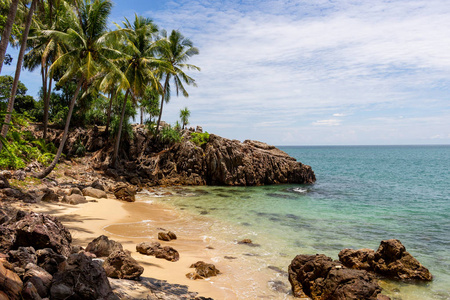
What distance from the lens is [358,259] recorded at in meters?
→ 9.75

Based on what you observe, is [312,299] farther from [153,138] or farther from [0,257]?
[153,138]

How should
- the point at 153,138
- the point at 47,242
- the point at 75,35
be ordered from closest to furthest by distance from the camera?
1. the point at 47,242
2. the point at 75,35
3. the point at 153,138

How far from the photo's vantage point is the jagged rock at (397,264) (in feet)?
29.8

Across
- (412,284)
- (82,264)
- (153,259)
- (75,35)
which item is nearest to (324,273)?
(412,284)

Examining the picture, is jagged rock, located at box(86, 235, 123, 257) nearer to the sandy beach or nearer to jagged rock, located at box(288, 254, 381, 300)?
the sandy beach

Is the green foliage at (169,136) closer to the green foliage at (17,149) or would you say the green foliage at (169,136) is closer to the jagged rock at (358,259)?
the green foliage at (17,149)

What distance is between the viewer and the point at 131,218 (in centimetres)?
1406

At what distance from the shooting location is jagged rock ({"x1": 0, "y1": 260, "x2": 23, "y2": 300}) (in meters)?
3.67

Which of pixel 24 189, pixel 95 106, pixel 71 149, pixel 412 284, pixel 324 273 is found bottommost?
pixel 412 284

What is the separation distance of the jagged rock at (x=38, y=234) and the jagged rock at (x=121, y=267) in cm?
99

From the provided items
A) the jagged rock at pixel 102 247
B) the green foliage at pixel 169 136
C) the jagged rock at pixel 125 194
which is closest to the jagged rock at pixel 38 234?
the jagged rock at pixel 102 247

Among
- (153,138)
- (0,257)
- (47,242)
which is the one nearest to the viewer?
(0,257)

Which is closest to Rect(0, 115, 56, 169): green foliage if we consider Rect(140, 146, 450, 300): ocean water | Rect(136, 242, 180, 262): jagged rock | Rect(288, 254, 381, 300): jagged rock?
Rect(136, 242, 180, 262): jagged rock

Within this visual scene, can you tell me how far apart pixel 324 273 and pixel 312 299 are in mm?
771
